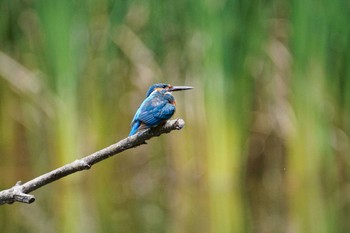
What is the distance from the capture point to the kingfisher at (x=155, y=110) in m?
1.74

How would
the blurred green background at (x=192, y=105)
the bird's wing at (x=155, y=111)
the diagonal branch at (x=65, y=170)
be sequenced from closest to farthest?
1. the diagonal branch at (x=65, y=170)
2. the bird's wing at (x=155, y=111)
3. the blurred green background at (x=192, y=105)

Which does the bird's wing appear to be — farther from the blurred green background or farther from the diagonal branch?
the blurred green background

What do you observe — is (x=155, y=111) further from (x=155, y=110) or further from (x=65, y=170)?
(x=65, y=170)

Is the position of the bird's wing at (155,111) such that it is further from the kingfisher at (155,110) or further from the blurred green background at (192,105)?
the blurred green background at (192,105)

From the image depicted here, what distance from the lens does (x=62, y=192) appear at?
5.46m

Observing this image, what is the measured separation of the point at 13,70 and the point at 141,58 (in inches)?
34.5

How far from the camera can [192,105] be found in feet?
18.2

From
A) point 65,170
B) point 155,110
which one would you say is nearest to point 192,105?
point 155,110

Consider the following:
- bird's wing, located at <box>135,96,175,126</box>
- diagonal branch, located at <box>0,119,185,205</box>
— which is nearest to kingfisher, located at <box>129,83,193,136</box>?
bird's wing, located at <box>135,96,175,126</box>

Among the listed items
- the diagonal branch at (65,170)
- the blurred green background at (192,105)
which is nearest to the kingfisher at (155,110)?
the diagonal branch at (65,170)

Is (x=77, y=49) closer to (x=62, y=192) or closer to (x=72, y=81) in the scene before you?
(x=72, y=81)

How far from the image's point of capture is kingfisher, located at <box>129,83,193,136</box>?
174cm

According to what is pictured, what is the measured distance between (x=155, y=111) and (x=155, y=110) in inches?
0.7

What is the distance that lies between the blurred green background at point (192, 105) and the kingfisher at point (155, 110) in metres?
2.54
